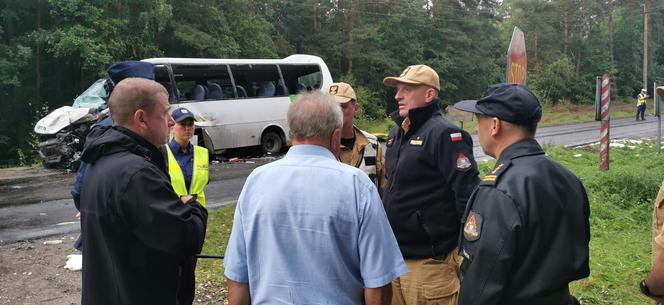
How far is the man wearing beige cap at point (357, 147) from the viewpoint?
13.1 feet

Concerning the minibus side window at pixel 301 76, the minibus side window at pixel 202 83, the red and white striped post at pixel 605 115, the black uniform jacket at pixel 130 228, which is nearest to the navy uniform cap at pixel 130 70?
the black uniform jacket at pixel 130 228

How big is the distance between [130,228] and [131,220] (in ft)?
0.13

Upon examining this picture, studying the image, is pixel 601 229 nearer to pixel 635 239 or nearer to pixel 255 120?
pixel 635 239

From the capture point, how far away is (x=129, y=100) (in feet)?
8.29

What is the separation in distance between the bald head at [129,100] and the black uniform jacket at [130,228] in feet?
0.27

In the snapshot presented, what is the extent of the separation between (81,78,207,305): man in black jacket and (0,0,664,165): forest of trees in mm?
17848

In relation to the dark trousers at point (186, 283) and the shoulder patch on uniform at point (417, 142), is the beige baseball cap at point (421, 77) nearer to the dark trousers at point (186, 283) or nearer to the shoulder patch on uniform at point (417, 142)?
the shoulder patch on uniform at point (417, 142)

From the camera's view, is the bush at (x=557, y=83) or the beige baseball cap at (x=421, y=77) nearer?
the beige baseball cap at (x=421, y=77)

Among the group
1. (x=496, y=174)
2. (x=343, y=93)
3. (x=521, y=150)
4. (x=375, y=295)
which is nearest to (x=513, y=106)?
(x=521, y=150)

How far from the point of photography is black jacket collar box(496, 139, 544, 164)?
2.30m

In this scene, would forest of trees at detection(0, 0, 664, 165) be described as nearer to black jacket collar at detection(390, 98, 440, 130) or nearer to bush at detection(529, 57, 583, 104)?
bush at detection(529, 57, 583, 104)

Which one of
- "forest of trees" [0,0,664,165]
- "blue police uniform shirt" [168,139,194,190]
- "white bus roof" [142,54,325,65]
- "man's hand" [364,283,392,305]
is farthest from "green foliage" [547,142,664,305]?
"forest of trees" [0,0,664,165]

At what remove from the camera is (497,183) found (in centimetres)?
221

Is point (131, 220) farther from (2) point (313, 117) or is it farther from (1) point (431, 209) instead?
(1) point (431, 209)
